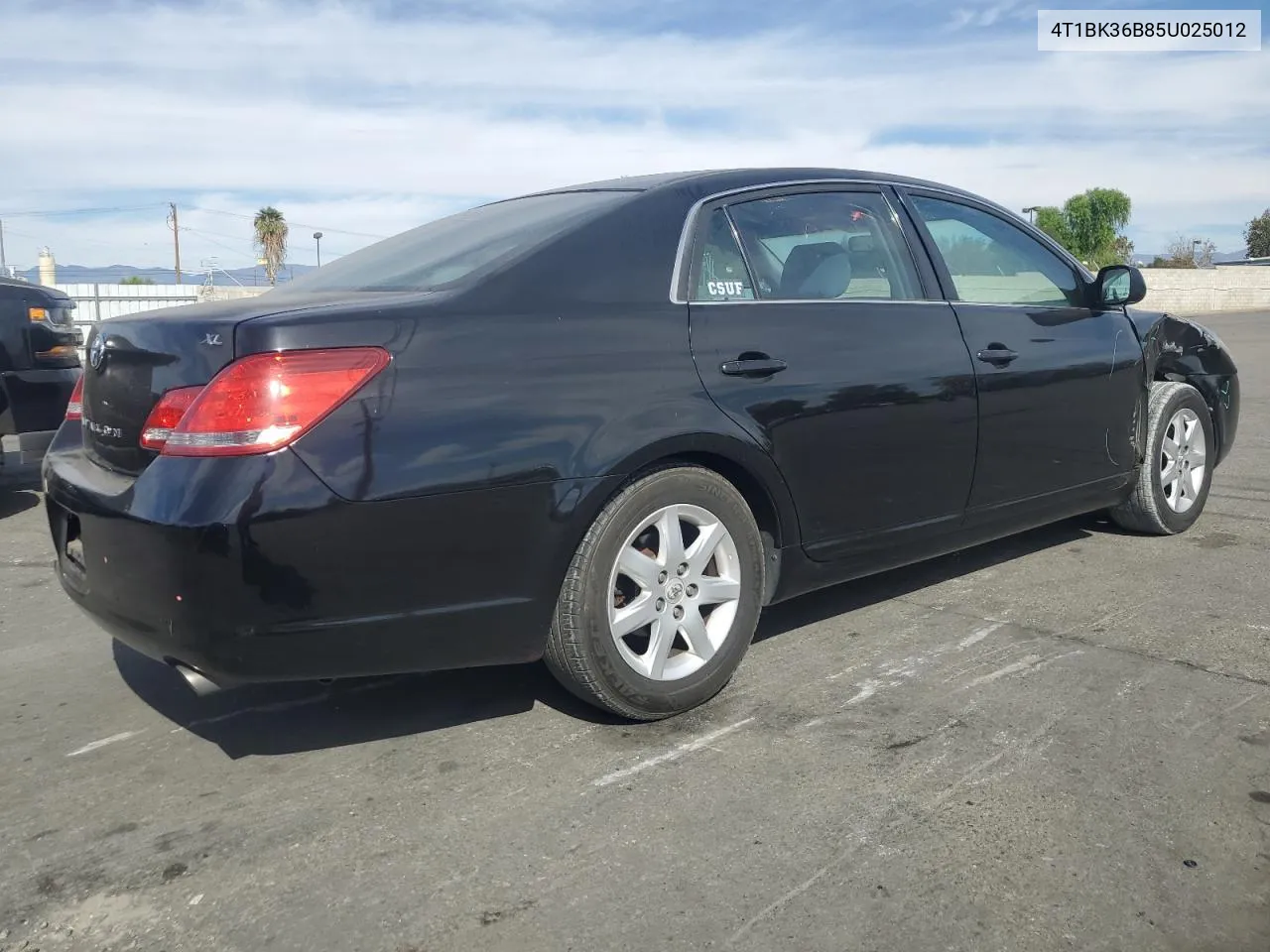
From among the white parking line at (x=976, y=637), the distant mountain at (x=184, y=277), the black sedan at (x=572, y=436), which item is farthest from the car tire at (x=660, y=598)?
the distant mountain at (x=184, y=277)

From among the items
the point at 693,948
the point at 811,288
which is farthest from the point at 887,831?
the point at 811,288

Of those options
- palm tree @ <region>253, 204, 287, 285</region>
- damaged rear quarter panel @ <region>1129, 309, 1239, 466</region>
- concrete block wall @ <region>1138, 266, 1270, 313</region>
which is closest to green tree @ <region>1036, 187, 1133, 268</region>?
concrete block wall @ <region>1138, 266, 1270, 313</region>

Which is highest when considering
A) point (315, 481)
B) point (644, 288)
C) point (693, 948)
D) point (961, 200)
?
point (961, 200)

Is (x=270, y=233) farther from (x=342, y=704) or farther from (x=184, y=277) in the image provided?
(x=342, y=704)

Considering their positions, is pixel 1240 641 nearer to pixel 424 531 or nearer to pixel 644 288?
pixel 644 288

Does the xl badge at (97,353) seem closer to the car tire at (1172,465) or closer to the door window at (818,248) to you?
the door window at (818,248)

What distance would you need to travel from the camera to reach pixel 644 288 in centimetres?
324

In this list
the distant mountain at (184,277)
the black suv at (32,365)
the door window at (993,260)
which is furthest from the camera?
the distant mountain at (184,277)

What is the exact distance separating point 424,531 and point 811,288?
164 cm

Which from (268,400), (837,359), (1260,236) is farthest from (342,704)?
(1260,236)

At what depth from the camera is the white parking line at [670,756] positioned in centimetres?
294

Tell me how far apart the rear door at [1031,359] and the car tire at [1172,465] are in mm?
273

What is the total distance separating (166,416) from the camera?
2.80m

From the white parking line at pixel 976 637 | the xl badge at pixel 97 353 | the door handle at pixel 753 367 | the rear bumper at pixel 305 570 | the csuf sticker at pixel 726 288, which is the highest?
the csuf sticker at pixel 726 288
